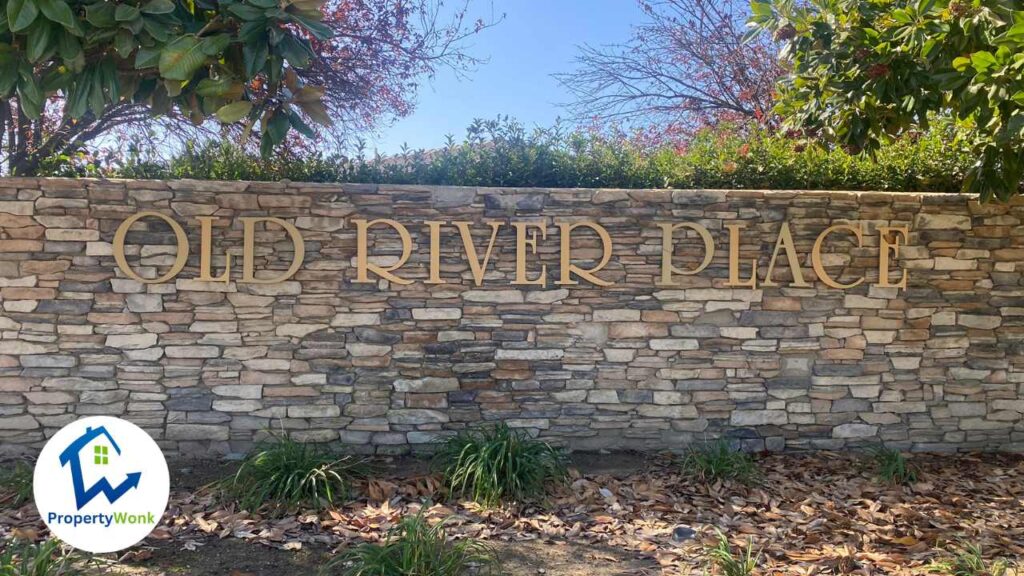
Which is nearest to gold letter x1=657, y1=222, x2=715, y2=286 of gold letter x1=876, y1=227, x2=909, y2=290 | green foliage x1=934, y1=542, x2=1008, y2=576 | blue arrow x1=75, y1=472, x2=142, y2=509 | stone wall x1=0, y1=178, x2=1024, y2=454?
stone wall x1=0, y1=178, x2=1024, y2=454

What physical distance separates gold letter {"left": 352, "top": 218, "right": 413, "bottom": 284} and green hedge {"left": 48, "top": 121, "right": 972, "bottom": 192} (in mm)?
432

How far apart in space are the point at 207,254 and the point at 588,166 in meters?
2.85

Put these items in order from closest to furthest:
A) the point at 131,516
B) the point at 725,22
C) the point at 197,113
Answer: the point at 131,516
the point at 197,113
the point at 725,22

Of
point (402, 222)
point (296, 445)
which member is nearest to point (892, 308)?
point (402, 222)

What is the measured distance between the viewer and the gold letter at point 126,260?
4570mm

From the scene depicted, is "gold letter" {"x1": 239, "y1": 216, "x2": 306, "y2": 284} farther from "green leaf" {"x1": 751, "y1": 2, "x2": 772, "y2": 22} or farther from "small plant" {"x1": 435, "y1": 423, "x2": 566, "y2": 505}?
"green leaf" {"x1": 751, "y1": 2, "x2": 772, "y2": 22}

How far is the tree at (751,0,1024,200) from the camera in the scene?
3.75 m

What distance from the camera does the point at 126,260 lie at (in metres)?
4.61

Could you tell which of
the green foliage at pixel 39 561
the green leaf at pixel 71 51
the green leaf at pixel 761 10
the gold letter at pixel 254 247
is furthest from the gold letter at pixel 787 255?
the green foliage at pixel 39 561

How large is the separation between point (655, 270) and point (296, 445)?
2.80 m

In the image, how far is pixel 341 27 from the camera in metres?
6.58

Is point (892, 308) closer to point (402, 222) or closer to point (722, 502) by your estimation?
point (722, 502)

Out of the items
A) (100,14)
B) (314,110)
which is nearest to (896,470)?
(314,110)

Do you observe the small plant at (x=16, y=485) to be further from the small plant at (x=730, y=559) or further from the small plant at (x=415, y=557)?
the small plant at (x=730, y=559)
